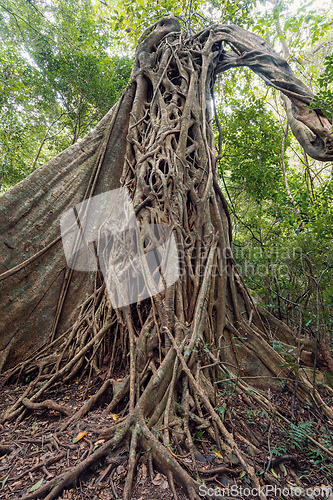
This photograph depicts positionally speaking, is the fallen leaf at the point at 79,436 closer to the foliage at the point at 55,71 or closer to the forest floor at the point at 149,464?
the forest floor at the point at 149,464

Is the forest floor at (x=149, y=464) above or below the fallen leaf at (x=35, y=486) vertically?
below

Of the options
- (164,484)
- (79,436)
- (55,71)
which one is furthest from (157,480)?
(55,71)

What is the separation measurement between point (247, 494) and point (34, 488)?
0.97 m

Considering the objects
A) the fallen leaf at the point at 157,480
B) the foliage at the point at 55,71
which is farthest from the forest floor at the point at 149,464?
the foliage at the point at 55,71

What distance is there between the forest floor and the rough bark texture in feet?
0.23

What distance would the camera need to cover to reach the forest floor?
115cm

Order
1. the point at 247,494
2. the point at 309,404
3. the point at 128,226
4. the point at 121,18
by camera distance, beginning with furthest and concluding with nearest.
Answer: the point at 121,18 → the point at 128,226 → the point at 309,404 → the point at 247,494

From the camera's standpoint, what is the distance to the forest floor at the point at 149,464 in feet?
3.76

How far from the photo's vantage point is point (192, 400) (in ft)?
5.22

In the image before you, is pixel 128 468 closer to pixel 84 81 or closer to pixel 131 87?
pixel 131 87

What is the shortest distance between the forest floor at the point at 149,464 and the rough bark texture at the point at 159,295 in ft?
0.23

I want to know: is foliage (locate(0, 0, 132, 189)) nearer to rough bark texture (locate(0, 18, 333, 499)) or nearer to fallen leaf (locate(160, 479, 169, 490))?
rough bark texture (locate(0, 18, 333, 499))

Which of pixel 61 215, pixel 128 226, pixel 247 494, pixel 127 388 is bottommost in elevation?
pixel 247 494

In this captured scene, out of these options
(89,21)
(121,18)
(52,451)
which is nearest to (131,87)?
(121,18)
